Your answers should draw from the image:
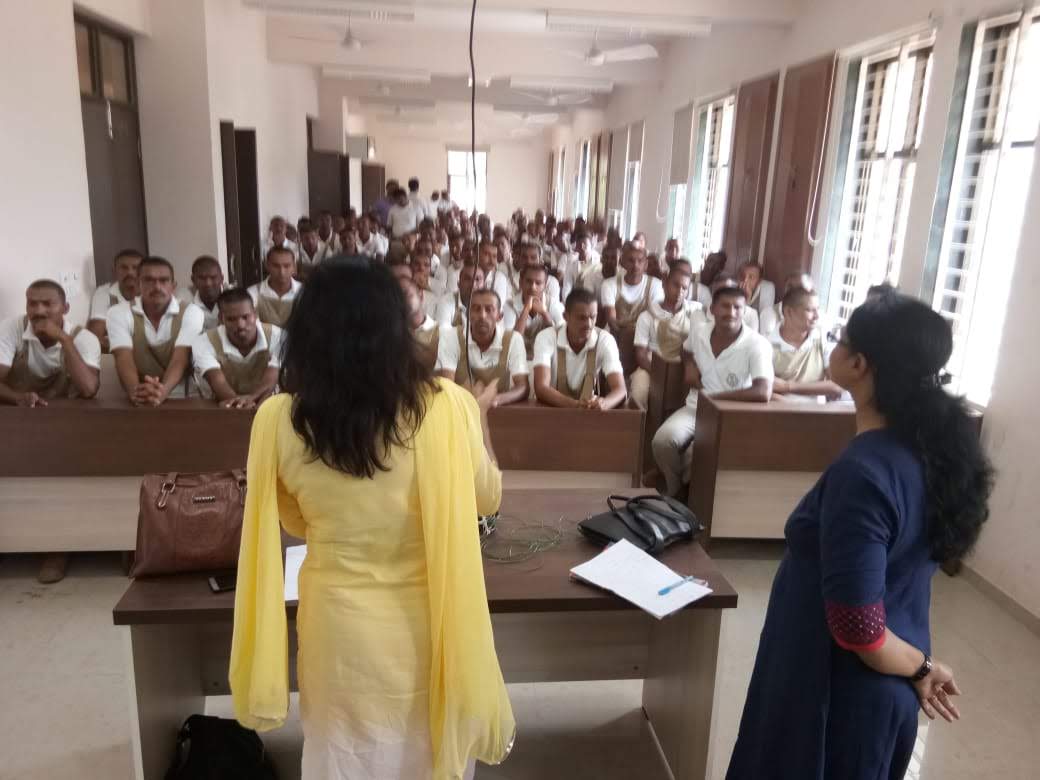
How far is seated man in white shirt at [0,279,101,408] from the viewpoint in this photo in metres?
3.35

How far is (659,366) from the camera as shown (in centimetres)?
443

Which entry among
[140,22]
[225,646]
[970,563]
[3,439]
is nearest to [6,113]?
[3,439]

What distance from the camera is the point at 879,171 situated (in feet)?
16.3

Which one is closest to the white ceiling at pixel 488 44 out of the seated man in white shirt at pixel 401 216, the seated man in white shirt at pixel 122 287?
the seated man in white shirt at pixel 401 216

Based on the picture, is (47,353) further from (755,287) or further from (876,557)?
(755,287)

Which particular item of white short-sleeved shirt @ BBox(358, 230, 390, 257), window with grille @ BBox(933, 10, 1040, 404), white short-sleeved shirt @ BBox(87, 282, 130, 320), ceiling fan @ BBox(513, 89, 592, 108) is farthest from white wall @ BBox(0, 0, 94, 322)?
ceiling fan @ BBox(513, 89, 592, 108)

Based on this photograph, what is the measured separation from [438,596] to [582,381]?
2.68m

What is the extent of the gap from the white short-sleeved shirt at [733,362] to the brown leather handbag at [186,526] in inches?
103

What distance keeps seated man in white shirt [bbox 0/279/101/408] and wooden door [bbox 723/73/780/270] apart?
191 inches

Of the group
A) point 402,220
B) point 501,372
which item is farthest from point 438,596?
point 402,220

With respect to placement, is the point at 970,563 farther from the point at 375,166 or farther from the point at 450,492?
the point at 375,166

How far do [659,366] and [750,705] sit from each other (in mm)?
2936

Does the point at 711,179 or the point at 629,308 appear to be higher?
the point at 711,179

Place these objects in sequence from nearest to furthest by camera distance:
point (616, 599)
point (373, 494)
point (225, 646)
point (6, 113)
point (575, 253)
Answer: point (373, 494), point (616, 599), point (225, 646), point (6, 113), point (575, 253)
